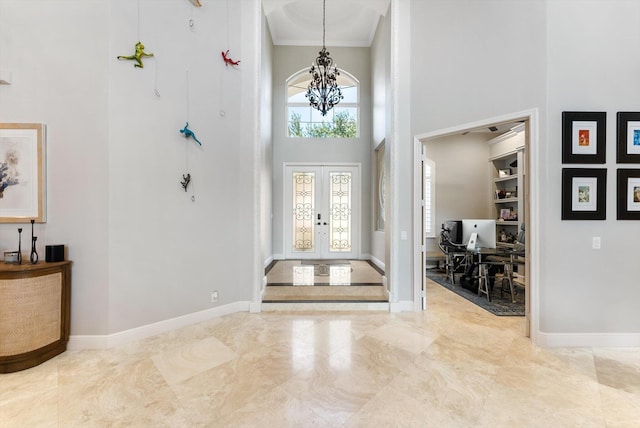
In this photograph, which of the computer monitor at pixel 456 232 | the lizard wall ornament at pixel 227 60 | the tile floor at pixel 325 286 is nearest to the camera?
the lizard wall ornament at pixel 227 60

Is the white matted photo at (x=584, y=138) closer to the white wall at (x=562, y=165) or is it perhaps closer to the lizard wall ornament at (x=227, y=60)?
the white wall at (x=562, y=165)

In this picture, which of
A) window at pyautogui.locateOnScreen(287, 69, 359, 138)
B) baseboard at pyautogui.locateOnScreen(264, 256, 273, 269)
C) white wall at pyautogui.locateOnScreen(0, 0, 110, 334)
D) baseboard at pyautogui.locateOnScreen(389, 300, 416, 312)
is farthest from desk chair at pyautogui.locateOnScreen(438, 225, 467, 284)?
white wall at pyautogui.locateOnScreen(0, 0, 110, 334)

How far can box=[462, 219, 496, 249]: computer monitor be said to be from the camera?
477 centimetres

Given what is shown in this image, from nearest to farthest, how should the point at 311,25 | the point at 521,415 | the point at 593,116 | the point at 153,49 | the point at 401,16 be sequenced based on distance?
the point at 521,415 < the point at 593,116 < the point at 153,49 < the point at 401,16 < the point at 311,25

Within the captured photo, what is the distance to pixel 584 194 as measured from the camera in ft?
9.52

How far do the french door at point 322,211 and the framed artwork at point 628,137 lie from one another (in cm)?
467

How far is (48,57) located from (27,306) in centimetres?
236

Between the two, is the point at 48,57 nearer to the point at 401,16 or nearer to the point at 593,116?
the point at 401,16

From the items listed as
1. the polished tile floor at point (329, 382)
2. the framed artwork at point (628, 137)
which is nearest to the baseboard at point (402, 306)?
the polished tile floor at point (329, 382)

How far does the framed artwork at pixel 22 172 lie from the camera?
9.11 feet

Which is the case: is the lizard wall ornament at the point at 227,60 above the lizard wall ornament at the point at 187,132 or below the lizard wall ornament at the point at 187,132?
above

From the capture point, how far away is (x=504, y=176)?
21.6 ft

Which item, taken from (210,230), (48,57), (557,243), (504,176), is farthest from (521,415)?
(504,176)

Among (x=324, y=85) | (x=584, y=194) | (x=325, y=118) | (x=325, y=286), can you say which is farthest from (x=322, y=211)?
(x=584, y=194)
